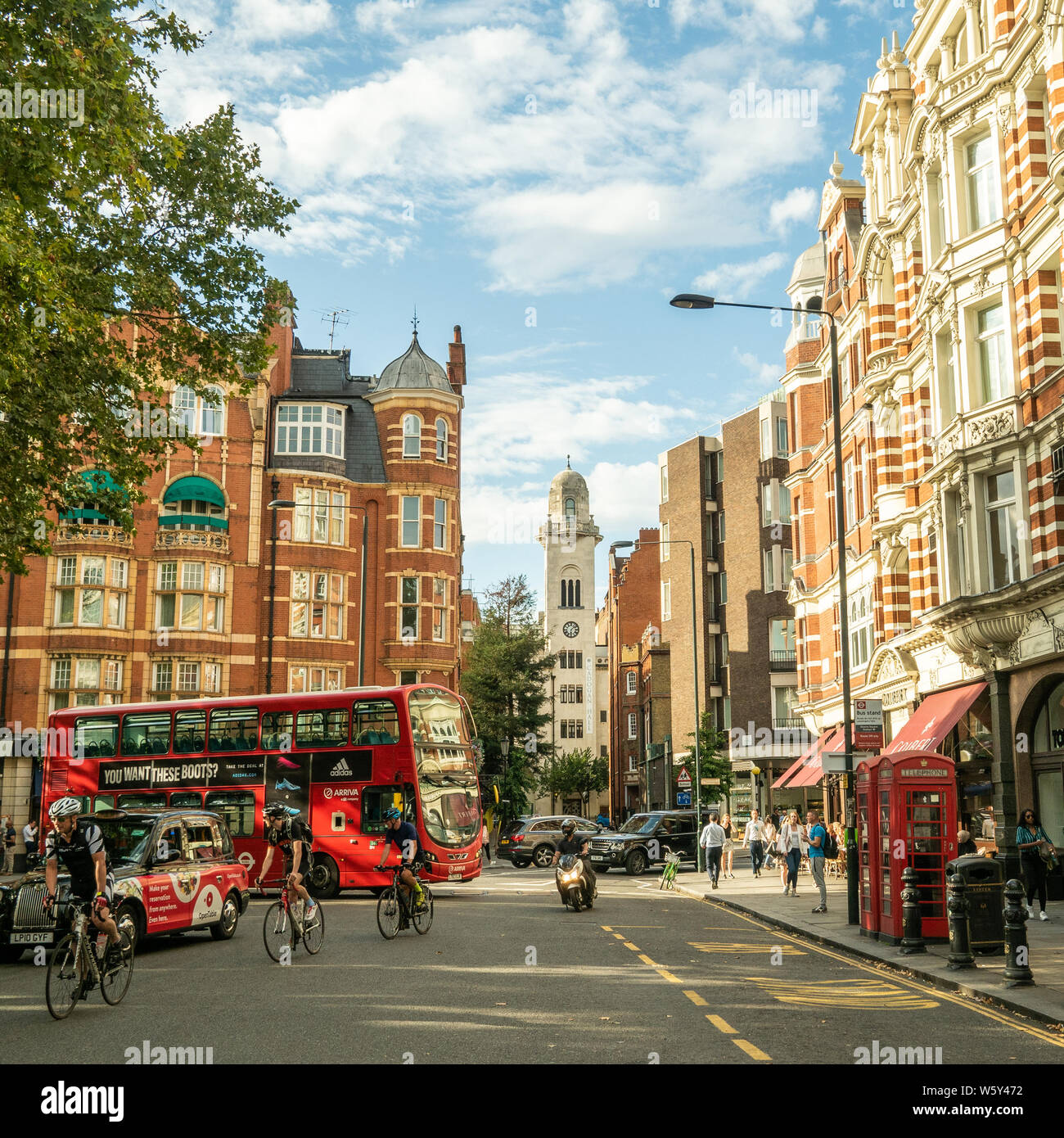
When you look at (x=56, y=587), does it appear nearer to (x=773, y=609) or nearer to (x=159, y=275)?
(x=159, y=275)

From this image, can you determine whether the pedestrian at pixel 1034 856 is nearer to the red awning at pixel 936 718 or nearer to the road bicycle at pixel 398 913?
the red awning at pixel 936 718

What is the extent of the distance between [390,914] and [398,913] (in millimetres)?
173

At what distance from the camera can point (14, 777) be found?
45.5m

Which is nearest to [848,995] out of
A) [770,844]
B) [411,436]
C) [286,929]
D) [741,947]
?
[741,947]

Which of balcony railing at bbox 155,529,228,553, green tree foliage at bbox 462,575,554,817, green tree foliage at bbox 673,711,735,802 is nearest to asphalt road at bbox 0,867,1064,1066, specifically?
balcony railing at bbox 155,529,228,553

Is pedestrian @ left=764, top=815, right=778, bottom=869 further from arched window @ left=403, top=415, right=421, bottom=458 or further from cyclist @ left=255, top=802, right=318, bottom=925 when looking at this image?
cyclist @ left=255, top=802, right=318, bottom=925

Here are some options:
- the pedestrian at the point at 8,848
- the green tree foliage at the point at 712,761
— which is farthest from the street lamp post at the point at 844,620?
the green tree foliage at the point at 712,761

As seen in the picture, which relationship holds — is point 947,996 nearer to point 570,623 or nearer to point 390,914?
point 390,914

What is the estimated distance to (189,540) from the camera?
49.2m

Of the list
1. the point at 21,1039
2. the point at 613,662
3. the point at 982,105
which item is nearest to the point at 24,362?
the point at 21,1039

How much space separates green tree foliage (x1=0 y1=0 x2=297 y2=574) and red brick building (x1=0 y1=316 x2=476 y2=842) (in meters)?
23.4

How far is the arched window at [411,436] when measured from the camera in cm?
5359

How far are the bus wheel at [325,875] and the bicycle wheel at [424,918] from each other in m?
7.58
